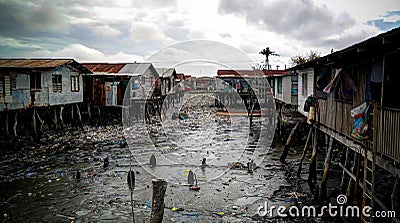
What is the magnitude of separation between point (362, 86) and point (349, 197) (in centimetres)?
246

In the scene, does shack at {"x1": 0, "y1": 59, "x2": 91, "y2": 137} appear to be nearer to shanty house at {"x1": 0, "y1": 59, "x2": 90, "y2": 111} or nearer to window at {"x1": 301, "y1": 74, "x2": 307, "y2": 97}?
shanty house at {"x1": 0, "y1": 59, "x2": 90, "y2": 111}

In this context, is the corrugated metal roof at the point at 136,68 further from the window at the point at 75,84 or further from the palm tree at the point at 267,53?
the palm tree at the point at 267,53

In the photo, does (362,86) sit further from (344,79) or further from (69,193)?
(69,193)

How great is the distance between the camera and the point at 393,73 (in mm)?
6500

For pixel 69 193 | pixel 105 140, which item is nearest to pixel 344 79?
pixel 69 193

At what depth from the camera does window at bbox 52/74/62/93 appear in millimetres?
20625

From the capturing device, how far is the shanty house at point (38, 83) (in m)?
17.1

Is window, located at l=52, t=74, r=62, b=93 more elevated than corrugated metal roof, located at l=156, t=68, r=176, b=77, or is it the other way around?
corrugated metal roof, located at l=156, t=68, r=176, b=77

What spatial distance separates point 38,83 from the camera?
19.2 metres

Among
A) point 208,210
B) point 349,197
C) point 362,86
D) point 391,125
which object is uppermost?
point 362,86

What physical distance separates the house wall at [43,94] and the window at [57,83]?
19 centimetres

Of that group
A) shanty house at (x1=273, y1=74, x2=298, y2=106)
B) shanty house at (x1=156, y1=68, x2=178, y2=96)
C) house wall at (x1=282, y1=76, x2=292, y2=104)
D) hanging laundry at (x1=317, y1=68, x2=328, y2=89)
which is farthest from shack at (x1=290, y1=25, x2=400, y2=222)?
shanty house at (x1=156, y1=68, x2=178, y2=96)

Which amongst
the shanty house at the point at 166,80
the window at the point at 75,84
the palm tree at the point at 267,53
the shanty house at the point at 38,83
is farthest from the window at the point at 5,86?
the palm tree at the point at 267,53

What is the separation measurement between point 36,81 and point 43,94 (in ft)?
2.74
